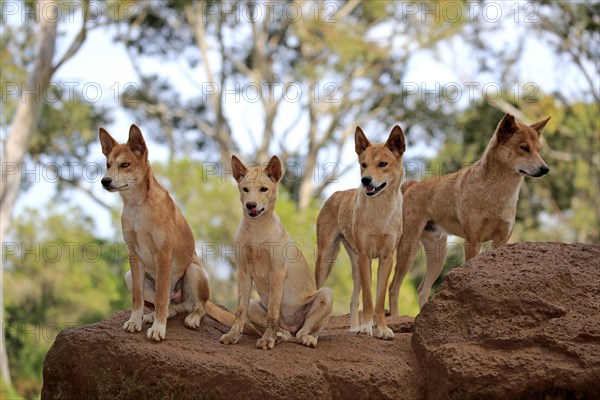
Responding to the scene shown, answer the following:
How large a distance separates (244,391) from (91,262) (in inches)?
906

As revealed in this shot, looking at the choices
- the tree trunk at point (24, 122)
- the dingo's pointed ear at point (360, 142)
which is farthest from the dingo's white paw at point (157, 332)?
the tree trunk at point (24, 122)

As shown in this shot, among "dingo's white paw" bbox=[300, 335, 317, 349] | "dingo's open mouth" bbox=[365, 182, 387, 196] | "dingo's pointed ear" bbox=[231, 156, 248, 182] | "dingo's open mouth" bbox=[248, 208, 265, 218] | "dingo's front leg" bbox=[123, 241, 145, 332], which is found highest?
"dingo's pointed ear" bbox=[231, 156, 248, 182]

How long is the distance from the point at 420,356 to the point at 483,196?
2.19 m

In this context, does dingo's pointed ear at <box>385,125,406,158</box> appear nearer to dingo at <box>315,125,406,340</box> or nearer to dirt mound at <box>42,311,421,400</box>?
dingo at <box>315,125,406,340</box>

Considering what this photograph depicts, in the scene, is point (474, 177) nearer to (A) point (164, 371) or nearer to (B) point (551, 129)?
(A) point (164, 371)

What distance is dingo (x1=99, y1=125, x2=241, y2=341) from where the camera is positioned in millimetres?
7992

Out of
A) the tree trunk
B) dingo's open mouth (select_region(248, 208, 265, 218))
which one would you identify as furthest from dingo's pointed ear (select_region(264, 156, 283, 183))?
the tree trunk

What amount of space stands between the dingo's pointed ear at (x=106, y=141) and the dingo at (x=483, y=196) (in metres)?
3.80

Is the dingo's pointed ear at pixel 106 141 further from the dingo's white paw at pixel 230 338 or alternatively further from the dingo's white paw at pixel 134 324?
the dingo's white paw at pixel 230 338

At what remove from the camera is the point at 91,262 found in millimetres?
29797

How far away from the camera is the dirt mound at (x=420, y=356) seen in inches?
306

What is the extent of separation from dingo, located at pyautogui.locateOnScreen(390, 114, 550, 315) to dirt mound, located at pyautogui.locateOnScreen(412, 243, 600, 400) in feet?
2.67

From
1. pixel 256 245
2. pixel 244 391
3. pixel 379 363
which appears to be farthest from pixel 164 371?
pixel 379 363

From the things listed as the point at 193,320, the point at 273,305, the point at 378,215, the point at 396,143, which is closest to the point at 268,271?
the point at 273,305
